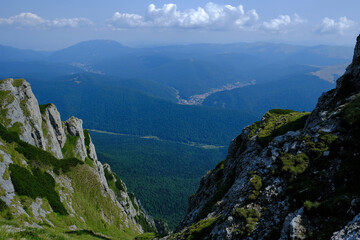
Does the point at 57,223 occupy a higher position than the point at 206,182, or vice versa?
the point at 206,182

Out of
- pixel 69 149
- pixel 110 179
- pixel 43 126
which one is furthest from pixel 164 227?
pixel 43 126

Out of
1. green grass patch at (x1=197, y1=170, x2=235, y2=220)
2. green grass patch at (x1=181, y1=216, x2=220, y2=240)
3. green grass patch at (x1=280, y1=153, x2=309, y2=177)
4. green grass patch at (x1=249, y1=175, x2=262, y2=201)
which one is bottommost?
green grass patch at (x1=197, y1=170, x2=235, y2=220)

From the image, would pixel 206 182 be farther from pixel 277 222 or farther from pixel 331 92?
pixel 277 222

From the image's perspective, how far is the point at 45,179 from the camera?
2286 inches

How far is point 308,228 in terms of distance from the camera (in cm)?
1482

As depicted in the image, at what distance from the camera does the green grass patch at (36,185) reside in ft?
156

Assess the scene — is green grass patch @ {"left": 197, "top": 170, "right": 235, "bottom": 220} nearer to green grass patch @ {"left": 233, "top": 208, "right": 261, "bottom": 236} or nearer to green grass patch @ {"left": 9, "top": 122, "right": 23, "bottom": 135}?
green grass patch @ {"left": 233, "top": 208, "right": 261, "bottom": 236}

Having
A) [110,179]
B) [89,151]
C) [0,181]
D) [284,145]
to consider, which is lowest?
[110,179]

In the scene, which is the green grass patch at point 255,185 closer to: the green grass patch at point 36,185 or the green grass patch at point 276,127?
the green grass patch at point 276,127

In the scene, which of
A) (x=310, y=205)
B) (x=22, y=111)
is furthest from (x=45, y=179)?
(x=310, y=205)

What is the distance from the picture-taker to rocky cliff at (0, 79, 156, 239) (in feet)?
146

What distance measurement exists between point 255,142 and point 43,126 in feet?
260

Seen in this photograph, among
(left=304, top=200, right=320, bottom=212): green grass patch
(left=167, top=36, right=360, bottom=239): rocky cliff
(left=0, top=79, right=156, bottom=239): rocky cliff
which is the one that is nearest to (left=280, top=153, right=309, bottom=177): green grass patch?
(left=167, top=36, right=360, bottom=239): rocky cliff

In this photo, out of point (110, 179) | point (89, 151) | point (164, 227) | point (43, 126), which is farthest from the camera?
point (164, 227)
